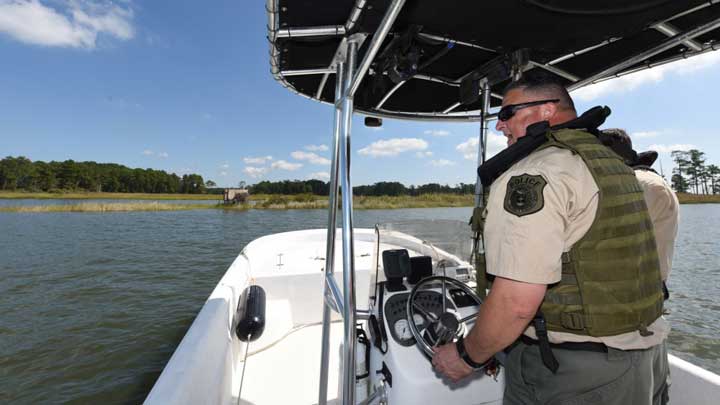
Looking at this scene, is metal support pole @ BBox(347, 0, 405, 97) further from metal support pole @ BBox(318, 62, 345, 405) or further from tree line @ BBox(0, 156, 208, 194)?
tree line @ BBox(0, 156, 208, 194)

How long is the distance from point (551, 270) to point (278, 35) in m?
1.36

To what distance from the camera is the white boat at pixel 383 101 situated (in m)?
1.24

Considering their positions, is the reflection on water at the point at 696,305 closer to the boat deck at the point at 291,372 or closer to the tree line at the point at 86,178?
the boat deck at the point at 291,372

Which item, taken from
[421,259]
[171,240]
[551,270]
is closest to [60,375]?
[421,259]

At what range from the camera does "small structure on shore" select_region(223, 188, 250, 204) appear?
37688mm

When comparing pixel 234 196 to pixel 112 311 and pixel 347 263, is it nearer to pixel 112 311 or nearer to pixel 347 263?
pixel 112 311

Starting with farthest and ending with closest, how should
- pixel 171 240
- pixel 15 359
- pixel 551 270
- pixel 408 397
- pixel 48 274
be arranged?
pixel 171 240, pixel 48 274, pixel 15 359, pixel 408 397, pixel 551 270

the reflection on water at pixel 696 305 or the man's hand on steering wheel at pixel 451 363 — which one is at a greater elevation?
the man's hand on steering wheel at pixel 451 363

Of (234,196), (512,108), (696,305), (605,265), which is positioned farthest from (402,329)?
(234,196)

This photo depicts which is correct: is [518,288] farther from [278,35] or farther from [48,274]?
[48,274]

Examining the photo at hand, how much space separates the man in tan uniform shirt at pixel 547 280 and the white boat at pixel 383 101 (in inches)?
11.1

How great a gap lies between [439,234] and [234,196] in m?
39.1

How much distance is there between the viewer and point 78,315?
18.8ft

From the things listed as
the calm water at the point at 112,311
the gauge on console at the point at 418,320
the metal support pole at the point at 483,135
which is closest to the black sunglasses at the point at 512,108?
the gauge on console at the point at 418,320
